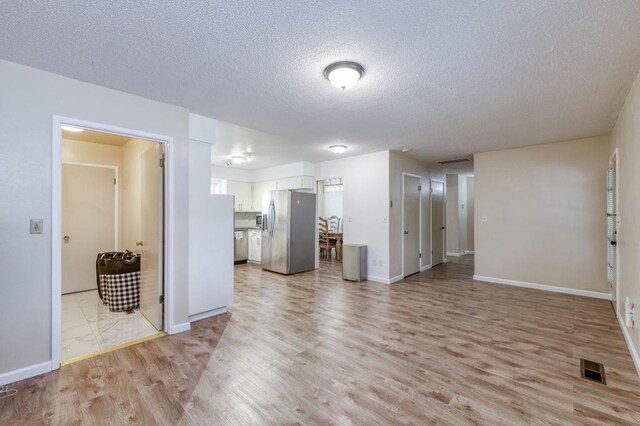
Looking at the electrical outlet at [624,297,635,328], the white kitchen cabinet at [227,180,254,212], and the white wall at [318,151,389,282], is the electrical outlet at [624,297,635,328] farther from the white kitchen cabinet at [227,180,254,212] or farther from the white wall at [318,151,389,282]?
the white kitchen cabinet at [227,180,254,212]

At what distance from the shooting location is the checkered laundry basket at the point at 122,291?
3.69 meters

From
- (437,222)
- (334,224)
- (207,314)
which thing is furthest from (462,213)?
(207,314)

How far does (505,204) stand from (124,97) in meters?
5.93

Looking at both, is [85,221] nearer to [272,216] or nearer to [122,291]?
[122,291]

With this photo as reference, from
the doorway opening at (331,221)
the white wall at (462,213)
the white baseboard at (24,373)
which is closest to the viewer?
the white baseboard at (24,373)

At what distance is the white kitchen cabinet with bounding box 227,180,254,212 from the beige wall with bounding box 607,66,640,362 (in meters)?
7.08

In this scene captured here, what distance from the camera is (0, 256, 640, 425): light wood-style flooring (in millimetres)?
1838

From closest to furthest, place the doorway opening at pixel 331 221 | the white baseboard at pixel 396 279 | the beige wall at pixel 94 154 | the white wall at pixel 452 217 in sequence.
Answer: the beige wall at pixel 94 154 → the white baseboard at pixel 396 279 → the doorway opening at pixel 331 221 → the white wall at pixel 452 217

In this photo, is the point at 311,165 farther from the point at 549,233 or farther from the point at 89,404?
the point at 89,404

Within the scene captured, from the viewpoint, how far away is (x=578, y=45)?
78.2 inches

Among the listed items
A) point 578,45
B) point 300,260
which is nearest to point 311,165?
point 300,260

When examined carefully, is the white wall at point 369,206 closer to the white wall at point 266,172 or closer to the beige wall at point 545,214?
the white wall at point 266,172

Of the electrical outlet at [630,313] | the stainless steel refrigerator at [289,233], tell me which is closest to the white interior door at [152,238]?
the stainless steel refrigerator at [289,233]

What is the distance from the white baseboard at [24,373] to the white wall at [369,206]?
15.0ft
